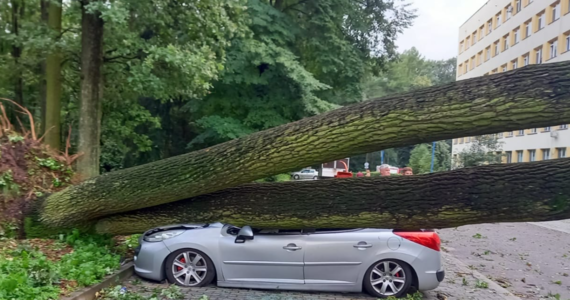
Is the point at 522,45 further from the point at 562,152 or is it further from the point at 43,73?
the point at 43,73

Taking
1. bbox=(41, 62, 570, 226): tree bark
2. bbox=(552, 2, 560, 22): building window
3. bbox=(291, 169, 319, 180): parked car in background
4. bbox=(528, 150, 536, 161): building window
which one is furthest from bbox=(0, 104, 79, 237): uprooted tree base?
bbox=(528, 150, 536, 161): building window

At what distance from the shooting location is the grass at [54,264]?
5066 mm

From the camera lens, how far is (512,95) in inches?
167

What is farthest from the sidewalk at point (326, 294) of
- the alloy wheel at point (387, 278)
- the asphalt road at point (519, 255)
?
the asphalt road at point (519, 255)

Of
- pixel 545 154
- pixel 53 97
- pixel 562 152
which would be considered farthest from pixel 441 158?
pixel 53 97

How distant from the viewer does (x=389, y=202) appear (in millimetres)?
5668

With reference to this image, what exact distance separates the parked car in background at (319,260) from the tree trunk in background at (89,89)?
6.34m

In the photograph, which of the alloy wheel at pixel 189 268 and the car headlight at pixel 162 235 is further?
the car headlight at pixel 162 235

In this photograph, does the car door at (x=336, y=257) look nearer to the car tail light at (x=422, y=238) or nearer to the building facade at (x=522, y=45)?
the car tail light at (x=422, y=238)

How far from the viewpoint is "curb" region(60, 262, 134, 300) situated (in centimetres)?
552

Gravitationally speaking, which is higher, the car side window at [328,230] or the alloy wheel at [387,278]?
the car side window at [328,230]

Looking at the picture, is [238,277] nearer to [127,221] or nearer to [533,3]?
[127,221]

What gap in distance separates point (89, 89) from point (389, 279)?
8813mm

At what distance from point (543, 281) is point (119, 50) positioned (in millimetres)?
11078
